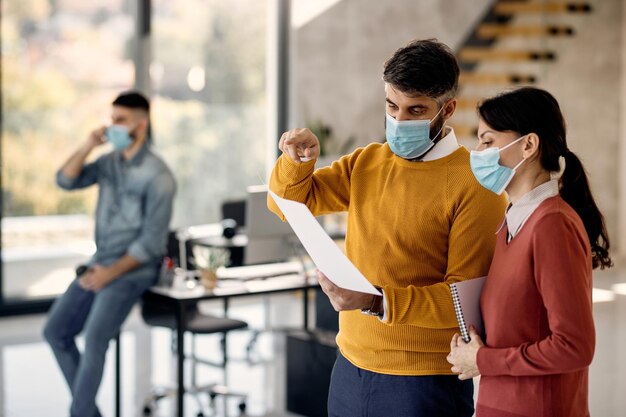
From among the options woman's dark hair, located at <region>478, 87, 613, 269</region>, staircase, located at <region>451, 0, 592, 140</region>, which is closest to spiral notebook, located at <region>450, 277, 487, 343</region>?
woman's dark hair, located at <region>478, 87, 613, 269</region>

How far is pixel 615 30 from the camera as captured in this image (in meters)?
10.0

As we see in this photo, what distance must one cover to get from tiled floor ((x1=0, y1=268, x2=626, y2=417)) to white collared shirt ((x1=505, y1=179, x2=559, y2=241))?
3.07 meters

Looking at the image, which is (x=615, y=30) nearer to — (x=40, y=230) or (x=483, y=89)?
(x=483, y=89)

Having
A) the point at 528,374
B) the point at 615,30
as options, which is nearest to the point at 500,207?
the point at 528,374

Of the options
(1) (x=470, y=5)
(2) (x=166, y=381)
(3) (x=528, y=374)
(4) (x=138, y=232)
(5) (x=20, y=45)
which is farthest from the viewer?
(1) (x=470, y=5)

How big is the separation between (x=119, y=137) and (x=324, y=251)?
2683 mm

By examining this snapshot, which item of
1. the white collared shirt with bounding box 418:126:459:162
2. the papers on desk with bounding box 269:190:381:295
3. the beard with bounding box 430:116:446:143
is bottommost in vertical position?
the papers on desk with bounding box 269:190:381:295

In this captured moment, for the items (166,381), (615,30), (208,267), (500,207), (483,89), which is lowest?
(166,381)

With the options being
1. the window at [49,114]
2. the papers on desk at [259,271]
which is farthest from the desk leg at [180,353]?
the window at [49,114]

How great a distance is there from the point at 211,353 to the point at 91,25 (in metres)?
2.92

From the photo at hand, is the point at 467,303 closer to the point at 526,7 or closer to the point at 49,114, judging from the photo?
the point at 49,114

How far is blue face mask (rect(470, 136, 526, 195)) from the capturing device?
1882 mm

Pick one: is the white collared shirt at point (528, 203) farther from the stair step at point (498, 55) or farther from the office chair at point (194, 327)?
the stair step at point (498, 55)

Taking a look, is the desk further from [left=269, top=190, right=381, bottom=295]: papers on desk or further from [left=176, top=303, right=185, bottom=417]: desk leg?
[left=269, top=190, right=381, bottom=295]: papers on desk
